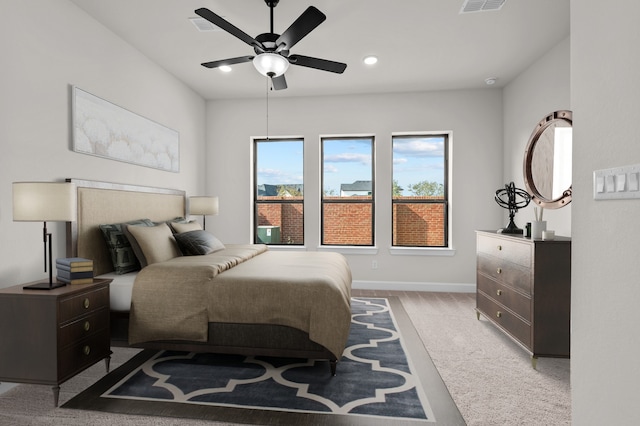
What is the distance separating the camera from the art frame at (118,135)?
9.53 ft

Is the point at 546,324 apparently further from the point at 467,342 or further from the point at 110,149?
the point at 110,149

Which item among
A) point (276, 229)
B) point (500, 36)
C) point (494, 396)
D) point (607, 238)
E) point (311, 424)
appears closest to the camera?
point (607, 238)

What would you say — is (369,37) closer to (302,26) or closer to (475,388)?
(302,26)

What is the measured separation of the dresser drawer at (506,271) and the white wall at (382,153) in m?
1.40

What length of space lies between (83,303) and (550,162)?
424cm

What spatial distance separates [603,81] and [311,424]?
2021 mm

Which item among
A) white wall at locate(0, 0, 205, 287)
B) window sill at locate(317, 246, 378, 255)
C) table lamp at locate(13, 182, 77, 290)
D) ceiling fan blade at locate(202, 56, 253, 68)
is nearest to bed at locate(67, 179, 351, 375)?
white wall at locate(0, 0, 205, 287)

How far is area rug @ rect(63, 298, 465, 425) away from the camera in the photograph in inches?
77.7

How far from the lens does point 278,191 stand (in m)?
5.43

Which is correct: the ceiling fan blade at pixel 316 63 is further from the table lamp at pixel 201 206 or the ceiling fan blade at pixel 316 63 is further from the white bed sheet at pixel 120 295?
the table lamp at pixel 201 206

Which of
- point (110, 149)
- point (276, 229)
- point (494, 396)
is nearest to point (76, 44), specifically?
point (110, 149)

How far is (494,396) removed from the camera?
2.18m

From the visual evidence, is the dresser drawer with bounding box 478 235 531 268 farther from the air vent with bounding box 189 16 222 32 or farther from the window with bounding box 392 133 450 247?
the air vent with bounding box 189 16 222 32

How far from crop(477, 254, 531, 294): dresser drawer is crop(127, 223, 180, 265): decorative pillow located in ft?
9.70
